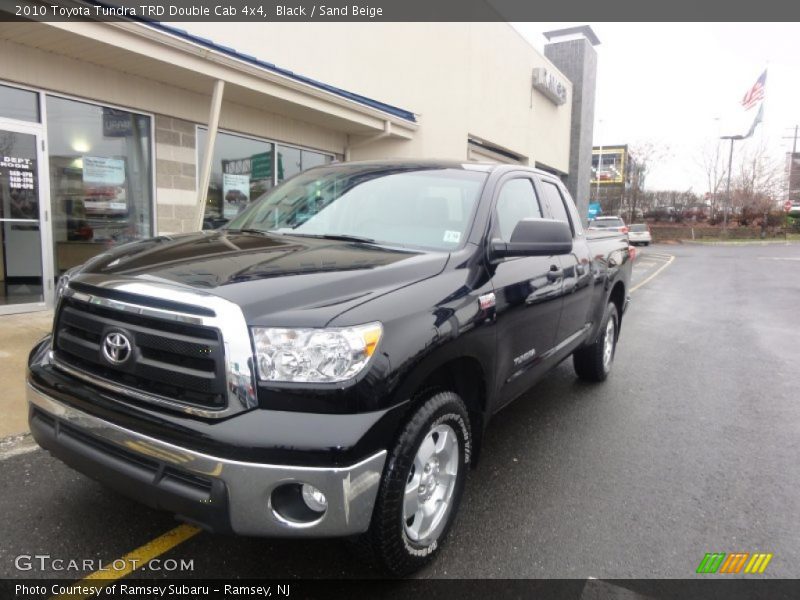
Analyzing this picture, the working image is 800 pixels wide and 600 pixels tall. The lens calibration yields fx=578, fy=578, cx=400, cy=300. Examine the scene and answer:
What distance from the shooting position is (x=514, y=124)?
61.4 ft

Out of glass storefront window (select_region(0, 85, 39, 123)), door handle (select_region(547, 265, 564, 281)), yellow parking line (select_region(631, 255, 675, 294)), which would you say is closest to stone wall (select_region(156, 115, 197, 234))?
glass storefront window (select_region(0, 85, 39, 123))

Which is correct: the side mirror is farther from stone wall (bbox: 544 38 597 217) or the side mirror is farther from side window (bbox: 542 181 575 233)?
stone wall (bbox: 544 38 597 217)

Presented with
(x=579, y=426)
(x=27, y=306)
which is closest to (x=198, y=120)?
(x=27, y=306)

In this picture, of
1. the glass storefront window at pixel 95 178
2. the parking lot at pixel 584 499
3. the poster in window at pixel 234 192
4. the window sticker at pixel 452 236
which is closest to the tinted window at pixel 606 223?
the poster in window at pixel 234 192

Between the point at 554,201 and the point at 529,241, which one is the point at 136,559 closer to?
the point at 529,241

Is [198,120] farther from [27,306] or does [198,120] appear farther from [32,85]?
[27,306]

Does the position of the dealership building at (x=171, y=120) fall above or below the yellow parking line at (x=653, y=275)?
above

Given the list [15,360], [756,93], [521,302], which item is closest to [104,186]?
[15,360]

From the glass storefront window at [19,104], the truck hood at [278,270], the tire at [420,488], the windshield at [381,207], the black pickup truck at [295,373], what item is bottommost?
the tire at [420,488]

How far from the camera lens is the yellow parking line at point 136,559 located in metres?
2.43

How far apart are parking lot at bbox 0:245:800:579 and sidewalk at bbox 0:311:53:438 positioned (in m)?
0.59

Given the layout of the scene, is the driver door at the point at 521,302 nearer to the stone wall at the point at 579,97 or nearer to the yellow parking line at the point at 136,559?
the yellow parking line at the point at 136,559

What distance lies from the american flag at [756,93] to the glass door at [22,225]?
3689 centimetres

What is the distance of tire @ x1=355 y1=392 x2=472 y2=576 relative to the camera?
2.27 m
